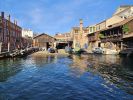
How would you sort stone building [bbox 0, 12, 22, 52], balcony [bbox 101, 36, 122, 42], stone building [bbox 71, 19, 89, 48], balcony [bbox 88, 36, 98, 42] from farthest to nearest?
stone building [bbox 71, 19, 89, 48] → balcony [bbox 88, 36, 98, 42] → stone building [bbox 0, 12, 22, 52] → balcony [bbox 101, 36, 122, 42]

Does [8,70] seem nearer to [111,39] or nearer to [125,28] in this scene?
[125,28]

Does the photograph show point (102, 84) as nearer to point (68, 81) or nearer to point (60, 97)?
point (68, 81)

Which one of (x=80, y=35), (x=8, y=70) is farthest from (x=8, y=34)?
(x=8, y=70)

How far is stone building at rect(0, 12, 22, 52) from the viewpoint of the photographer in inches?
2847

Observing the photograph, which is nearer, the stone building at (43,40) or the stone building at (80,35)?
the stone building at (80,35)

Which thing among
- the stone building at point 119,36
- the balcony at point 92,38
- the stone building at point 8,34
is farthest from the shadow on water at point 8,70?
the balcony at point 92,38

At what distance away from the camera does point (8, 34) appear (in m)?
80.9

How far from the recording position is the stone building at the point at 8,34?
7231cm

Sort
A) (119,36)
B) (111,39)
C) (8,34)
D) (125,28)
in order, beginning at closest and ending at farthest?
(125,28) < (119,36) < (111,39) < (8,34)

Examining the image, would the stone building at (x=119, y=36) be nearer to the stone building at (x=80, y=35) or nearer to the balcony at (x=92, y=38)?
the balcony at (x=92, y=38)

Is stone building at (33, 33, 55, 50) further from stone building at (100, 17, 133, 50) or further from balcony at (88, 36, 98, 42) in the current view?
stone building at (100, 17, 133, 50)

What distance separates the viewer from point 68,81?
23.0 meters

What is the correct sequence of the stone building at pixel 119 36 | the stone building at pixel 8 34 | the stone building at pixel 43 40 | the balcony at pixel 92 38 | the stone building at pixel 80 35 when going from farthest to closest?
the stone building at pixel 43 40 < the stone building at pixel 80 35 < the balcony at pixel 92 38 < the stone building at pixel 8 34 < the stone building at pixel 119 36

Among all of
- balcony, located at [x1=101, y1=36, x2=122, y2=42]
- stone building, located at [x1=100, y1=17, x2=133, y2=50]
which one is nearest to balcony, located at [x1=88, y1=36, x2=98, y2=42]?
balcony, located at [x1=101, y1=36, x2=122, y2=42]
